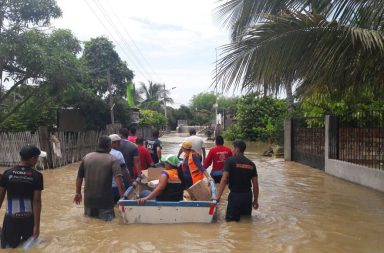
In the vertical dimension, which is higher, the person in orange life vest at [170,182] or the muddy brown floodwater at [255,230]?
the person in orange life vest at [170,182]

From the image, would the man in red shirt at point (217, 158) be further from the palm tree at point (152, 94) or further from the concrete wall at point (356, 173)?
the palm tree at point (152, 94)

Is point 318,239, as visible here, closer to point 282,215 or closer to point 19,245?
point 282,215

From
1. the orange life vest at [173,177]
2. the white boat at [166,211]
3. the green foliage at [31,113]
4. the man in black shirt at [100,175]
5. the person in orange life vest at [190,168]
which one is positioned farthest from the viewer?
the green foliage at [31,113]

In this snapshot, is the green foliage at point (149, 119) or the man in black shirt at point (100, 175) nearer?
the man in black shirt at point (100, 175)

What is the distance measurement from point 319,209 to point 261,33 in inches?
152

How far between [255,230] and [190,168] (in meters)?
1.82

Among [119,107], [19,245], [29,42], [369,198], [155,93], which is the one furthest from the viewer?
[155,93]

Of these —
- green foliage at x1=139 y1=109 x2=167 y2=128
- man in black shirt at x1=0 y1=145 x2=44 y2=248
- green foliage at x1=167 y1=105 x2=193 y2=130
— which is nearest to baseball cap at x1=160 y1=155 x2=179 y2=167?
man in black shirt at x1=0 y1=145 x2=44 y2=248

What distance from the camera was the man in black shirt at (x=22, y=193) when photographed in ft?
18.3

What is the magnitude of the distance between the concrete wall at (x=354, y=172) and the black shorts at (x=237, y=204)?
4.93 meters

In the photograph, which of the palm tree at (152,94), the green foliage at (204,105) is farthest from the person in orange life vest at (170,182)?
the green foliage at (204,105)

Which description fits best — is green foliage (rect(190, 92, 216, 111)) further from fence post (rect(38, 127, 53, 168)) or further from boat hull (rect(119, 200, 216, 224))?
boat hull (rect(119, 200, 216, 224))

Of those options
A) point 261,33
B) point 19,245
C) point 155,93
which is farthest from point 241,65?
point 155,93

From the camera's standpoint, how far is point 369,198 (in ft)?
34.0
